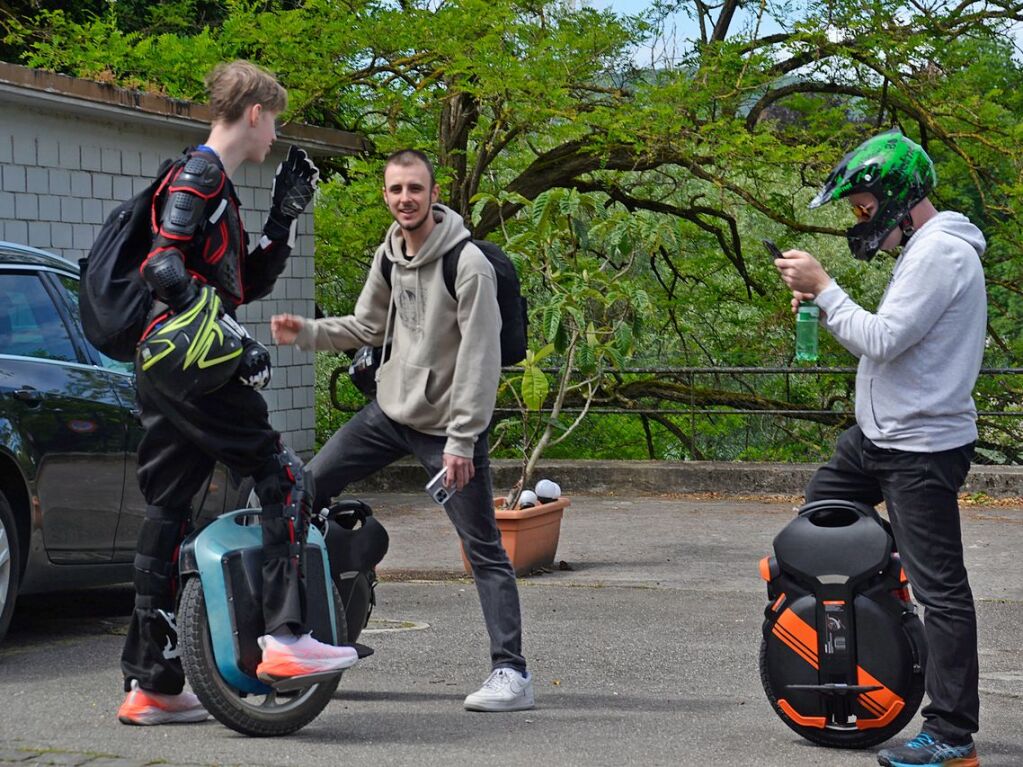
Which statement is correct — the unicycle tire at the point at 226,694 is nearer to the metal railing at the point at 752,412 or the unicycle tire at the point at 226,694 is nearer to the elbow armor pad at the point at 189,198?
the elbow armor pad at the point at 189,198

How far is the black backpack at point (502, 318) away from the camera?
561 cm

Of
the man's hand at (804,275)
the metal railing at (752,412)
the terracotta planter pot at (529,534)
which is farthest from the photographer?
the metal railing at (752,412)

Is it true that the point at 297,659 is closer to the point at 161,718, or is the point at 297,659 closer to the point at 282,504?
the point at 282,504

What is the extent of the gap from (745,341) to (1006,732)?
1360cm

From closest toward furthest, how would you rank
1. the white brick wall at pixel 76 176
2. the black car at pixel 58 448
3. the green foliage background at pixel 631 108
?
1. the black car at pixel 58 448
2. the white brick wall at pixel 76 176
3. the green foliage background at pixel 631 108

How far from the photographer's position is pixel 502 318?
5.69 m

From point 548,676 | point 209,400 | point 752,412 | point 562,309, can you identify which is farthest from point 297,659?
point 752,412

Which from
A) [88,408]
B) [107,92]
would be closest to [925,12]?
[107,92]

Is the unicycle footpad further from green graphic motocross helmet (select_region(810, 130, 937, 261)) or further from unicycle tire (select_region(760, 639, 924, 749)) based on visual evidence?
green graphic motocross helmet (select_region(810, 130, 937, 261))

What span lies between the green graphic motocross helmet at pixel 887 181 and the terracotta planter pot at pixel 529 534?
4.25m

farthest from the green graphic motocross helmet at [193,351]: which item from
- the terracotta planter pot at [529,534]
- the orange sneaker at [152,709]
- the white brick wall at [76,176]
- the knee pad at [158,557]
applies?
the white brick wall at [76,176]

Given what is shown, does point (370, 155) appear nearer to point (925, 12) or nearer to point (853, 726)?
point (925, 12)

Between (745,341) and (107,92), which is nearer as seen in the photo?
(107,92)

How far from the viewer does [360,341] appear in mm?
5703
